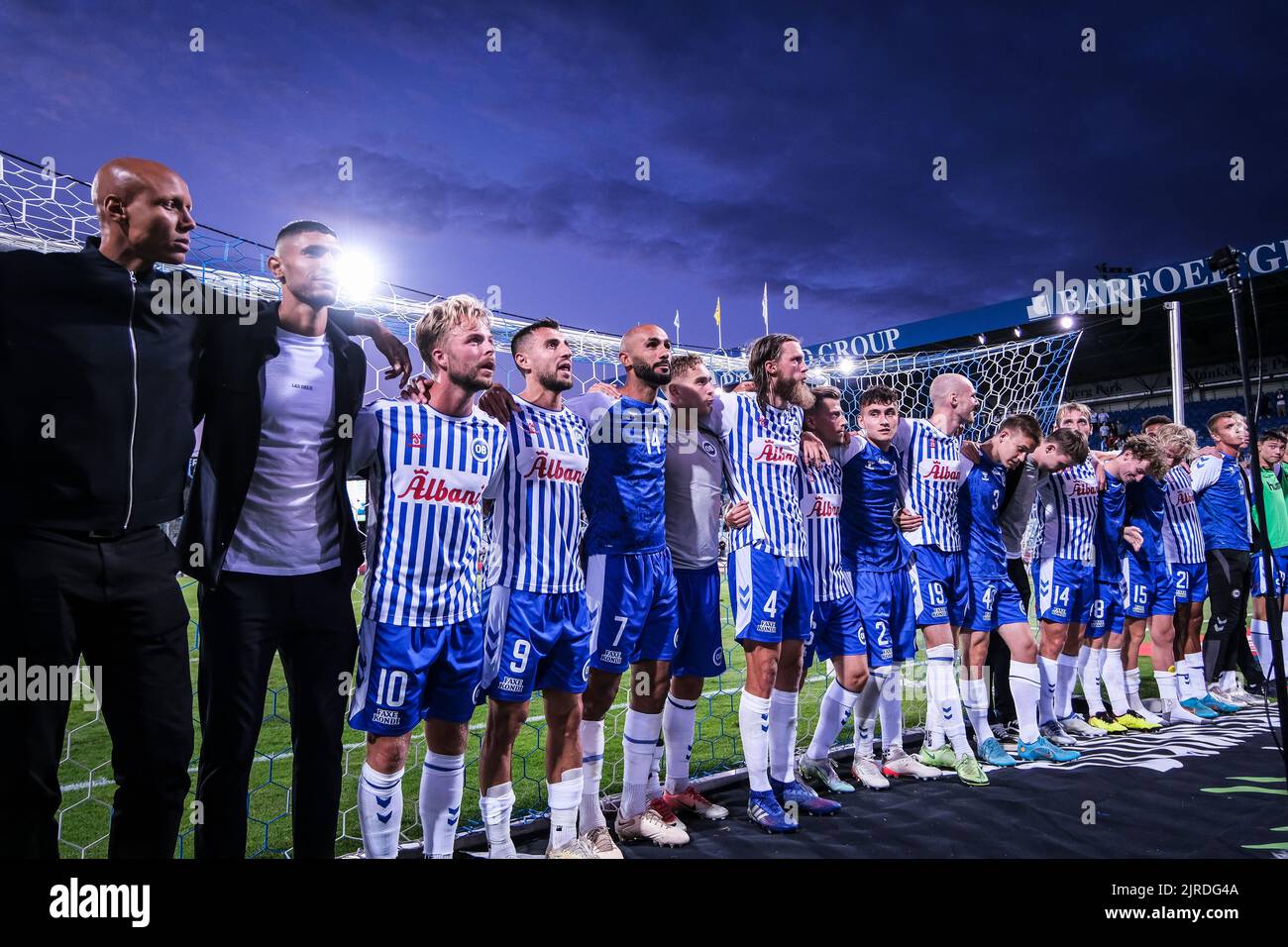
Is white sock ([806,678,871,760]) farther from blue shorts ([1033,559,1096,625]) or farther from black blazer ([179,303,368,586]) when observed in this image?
black blazer ([179,303,368,586])

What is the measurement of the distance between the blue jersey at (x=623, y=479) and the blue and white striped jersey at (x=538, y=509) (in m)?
0.23

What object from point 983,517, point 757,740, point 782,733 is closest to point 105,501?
point 757,740

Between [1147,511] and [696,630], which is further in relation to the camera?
[1147,511]

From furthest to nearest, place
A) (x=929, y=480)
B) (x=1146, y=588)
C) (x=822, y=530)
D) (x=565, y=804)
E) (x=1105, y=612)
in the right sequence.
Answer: (x=1146, y=588) → (x=1105, y=612) → (x=929, y=480) → (x=822, y=530) → (x=565, y=804)

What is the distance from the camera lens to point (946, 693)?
172 inches

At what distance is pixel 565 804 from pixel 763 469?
1.71 meters

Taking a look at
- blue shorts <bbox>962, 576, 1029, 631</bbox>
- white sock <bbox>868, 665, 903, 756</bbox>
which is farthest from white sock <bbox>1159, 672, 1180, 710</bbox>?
white sock <bbox>868, 665, 903, 756</bbox>

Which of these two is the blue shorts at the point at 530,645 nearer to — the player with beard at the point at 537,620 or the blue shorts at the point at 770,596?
the player with beard at the point at 537,620

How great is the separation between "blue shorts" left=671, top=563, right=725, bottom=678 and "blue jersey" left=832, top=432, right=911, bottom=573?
3.57ft

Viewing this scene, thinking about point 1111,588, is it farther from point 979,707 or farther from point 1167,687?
point 979,707

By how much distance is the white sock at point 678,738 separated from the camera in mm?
3740
